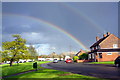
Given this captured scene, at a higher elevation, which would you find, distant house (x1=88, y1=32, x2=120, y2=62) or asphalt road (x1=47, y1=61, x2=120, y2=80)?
distant house (x1=88, y1=32, x2=120, y2=62)

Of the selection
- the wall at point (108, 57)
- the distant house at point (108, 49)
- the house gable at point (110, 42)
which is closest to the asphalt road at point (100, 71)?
the wall at point (108, 57)

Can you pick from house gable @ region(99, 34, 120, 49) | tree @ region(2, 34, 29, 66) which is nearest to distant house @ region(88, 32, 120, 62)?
house gable @ region(99, 34, 120, 49)

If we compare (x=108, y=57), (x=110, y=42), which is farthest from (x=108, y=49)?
(x=108, y=57)

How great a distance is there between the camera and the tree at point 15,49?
41.6 m

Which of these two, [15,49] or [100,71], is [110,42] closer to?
[15,49]

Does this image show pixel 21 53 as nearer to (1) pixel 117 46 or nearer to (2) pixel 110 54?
(2) pixel 110 54

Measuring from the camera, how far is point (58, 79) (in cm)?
1105

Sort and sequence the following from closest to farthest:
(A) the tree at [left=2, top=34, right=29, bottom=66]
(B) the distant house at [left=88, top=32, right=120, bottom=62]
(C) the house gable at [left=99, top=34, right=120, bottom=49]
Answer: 1. (A) the tree at [left=2, top=34, right=29, bottom=66]
2. (B) the distant house at [left=88, top=32, right=120, bottom=62]
3. (C) the house gable at [left=99, top=34, right=120, bottom=49]

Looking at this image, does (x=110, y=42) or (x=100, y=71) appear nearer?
(x=100, y=71)

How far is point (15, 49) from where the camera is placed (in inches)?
1674

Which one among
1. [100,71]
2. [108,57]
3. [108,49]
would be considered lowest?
[108,57]

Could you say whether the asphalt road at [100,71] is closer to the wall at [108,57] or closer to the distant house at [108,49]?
the wall at [108,57]

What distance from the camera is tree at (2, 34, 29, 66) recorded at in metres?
41.6

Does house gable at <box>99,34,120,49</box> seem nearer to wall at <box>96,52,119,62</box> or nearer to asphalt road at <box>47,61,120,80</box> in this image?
wall at <box>96,52,119,62</box>
